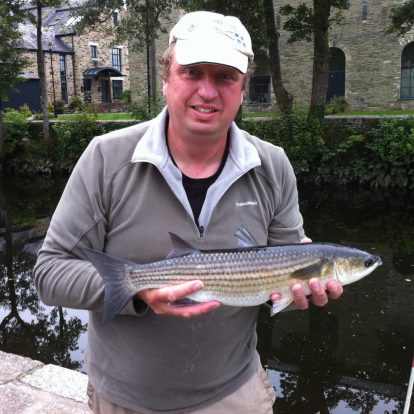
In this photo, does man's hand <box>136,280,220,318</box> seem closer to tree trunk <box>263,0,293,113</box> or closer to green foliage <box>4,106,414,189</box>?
green foliage <box>4,106,414,189</box>

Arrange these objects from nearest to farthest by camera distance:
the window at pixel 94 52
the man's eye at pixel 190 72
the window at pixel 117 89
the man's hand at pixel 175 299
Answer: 1. the man's hand at pixel 175 299
2. the man's eye at pixel 190 72
3. the window at pixel 94 52
4. the window at pixel 117 89

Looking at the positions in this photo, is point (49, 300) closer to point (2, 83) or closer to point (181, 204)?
point (181, 204)

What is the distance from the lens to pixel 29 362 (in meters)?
4.63

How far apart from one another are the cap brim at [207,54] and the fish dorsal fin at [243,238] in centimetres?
71

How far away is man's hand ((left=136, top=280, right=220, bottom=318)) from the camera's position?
1.96 meters

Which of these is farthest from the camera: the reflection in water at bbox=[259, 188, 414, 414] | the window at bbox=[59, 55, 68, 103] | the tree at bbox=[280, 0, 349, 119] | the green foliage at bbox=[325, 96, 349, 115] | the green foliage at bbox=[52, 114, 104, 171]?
the window at bbox=[59, 55, 68, 103]

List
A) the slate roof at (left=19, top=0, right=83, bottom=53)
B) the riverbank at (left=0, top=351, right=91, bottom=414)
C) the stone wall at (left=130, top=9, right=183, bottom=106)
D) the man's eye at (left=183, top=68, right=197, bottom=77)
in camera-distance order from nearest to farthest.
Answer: the man's eye at (left=183, top=68, right=197, bottom=77), the riverbank at (left=0, top=351, right=91, bottom=414), the stone wall at (left=130, top=9, right=183, bottom=106), the slate roof at (left=19, top=0, right=83, bottom=53)

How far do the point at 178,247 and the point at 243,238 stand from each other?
311 millimetres

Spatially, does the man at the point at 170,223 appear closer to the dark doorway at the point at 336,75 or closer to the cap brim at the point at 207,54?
the cap brim at the point at 207,54

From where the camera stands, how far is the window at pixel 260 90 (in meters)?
33.7

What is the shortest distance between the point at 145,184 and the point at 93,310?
1.92 feet

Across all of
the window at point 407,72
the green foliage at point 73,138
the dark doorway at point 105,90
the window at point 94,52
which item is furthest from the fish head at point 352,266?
the window at point 94,52

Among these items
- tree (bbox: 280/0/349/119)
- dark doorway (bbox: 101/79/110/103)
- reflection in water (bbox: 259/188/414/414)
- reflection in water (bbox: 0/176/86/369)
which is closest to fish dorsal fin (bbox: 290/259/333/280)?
reflection in water (bbox: 259/188/414/414)

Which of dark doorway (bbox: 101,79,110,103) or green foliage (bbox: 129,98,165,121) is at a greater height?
dark doorway (bbox: 101,79,110,103)
